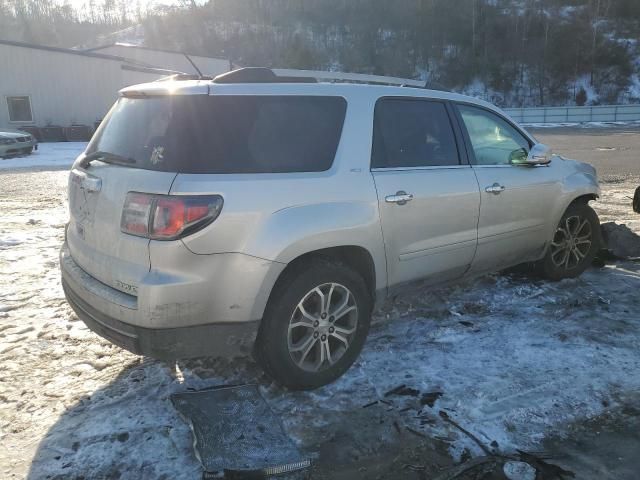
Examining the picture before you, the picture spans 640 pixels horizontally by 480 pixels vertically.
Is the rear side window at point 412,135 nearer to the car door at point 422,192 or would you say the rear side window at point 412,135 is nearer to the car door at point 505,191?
the car door at point 422,192

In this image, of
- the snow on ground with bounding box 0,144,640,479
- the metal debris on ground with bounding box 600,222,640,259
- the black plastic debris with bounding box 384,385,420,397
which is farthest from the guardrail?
the black plastic debris with bounding box 384,385,420,397

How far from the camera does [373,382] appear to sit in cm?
336

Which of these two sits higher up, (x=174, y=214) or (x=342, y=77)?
(x=342, y=77)

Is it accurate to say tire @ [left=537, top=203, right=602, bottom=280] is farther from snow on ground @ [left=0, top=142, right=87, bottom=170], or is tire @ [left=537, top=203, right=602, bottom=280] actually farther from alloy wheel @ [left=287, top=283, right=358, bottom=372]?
snow on ground @ [left=0, top=142, right=87, bottom=170]

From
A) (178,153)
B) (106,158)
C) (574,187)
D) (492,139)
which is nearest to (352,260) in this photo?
(178,153)

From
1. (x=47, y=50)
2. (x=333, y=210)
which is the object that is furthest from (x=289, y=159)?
(x=47, y=50)

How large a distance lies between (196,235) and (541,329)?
2.86 m

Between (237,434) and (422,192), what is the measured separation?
196cm

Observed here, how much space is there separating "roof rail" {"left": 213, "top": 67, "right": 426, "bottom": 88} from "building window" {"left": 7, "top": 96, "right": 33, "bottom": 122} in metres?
28.3

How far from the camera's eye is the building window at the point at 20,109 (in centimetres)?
2678

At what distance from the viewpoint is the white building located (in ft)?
86.5

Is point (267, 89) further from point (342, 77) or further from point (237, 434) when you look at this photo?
point (237, 434)

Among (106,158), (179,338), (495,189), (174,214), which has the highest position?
(106,158)

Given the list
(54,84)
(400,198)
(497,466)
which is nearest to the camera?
(497,466)
